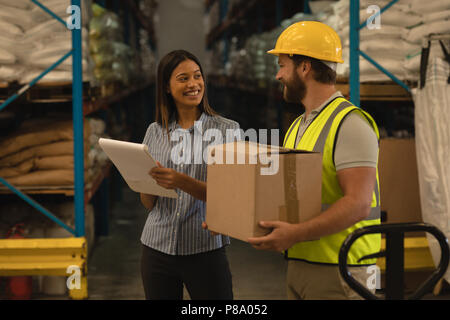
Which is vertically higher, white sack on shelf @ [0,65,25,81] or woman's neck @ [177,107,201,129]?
white sack on shelf @ [0,65,25,81]

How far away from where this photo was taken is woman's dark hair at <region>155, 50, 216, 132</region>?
2.42 m

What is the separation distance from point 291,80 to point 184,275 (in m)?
0.98

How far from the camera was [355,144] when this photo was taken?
5.78 feet

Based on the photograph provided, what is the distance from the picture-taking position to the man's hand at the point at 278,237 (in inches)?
69.9

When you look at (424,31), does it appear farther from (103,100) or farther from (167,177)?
(103,100)

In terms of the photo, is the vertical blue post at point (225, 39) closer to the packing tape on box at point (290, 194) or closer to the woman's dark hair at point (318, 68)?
the woman's dark hair at point (318, 68)

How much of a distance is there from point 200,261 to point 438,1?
2925mm

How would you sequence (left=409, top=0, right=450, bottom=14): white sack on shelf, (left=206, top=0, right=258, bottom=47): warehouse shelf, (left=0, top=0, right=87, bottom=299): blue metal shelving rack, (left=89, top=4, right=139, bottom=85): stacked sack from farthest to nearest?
1. (left=206, top=0, right=258, bottom=47): warehouse shelf
2. (left=89, top=4, right=139, bottom=85): stacked sack
3. (left=409, top=0, right=450, bottom=14): white sack on shelf
4. (left=0, top=0, right=87, bottom=299): blue metal shelving rack

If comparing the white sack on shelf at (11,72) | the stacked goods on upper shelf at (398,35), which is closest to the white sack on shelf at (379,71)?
the stacked goods on upper shelf at (398,35)

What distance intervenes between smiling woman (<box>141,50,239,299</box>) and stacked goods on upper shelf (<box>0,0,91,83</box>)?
75.7 inches

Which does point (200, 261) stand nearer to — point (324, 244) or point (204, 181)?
point (204, 181)

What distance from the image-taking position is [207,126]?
7.89 ft

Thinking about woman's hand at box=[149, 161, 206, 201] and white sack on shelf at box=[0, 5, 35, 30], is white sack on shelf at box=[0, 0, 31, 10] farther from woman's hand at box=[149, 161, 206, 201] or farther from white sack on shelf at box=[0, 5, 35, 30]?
woman's hand at box=[149, 161, 206, 201]

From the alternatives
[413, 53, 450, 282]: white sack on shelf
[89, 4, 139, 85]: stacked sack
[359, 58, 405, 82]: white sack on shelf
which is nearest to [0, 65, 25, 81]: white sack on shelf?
[89, 4, 139, 85]: stacked sack
